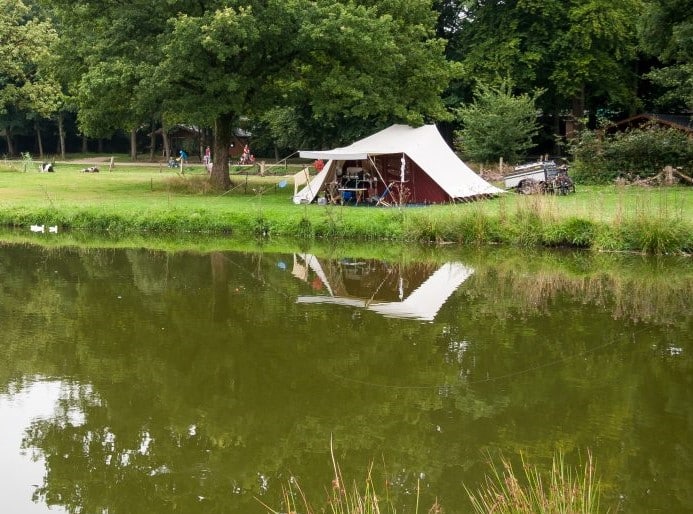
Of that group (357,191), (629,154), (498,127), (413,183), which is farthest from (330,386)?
(498,127)

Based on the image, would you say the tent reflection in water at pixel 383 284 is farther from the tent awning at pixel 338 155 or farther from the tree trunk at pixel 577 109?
the tree trunk at pixel 577 109

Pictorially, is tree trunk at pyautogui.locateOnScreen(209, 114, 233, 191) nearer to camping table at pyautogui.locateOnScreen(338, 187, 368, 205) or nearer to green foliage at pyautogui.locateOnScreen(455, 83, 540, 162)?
camping table at pyautogui.locateOnScreen(338, 187, 368, 205)

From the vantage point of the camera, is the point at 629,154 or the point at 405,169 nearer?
the point at 405,169

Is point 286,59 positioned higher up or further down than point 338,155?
higher up

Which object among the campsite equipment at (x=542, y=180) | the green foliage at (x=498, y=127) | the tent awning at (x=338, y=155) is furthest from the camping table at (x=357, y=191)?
the green foliage at (x=498, y=127)

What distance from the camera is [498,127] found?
29.3m

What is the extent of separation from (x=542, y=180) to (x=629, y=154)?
481 centimetres

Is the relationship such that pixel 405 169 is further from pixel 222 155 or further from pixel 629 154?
pixel 629 154

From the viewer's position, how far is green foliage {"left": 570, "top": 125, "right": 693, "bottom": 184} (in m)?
24.7

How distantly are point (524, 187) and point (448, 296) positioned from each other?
12.7 metres

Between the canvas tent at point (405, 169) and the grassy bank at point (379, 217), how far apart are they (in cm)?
112

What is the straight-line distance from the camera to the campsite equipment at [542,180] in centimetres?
2214

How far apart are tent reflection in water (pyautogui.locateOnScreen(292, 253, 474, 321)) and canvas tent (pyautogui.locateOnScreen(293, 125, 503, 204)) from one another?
6854mm

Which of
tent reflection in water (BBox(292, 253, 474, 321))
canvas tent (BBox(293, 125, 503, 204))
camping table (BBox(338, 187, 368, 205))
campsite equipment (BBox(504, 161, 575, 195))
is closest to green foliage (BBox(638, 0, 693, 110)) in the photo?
campsite equipment (BBox(504, 161, 575, 195))
